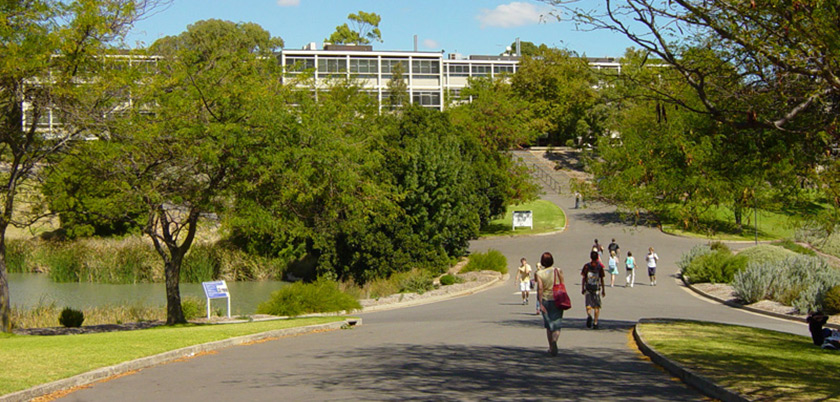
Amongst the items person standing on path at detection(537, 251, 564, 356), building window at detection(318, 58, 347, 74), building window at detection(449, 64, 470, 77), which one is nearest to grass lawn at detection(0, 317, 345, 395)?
person standing on path at detection(537, 251, 564, 356)

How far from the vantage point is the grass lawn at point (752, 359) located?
9.65 m

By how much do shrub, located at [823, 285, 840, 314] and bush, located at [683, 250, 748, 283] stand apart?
886 centimetres

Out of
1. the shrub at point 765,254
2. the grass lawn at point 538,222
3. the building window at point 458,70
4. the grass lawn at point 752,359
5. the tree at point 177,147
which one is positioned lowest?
the grass lawn at point 752,359

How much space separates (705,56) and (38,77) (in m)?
13.9

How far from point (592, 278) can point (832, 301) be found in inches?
470

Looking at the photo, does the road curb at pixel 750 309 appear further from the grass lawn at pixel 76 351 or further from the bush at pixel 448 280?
the grass lawn at pixel 76 351

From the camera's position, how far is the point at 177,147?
20.4m

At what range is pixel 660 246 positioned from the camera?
1912 inches

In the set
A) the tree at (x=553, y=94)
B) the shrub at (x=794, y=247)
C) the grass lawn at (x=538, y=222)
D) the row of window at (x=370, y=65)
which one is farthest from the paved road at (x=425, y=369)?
the row of window at (x=370, y=65)

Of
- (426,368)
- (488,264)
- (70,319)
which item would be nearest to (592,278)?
(426,368)

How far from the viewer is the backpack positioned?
17.7 m

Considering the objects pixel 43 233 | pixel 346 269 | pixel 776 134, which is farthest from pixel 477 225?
pixel 776 134

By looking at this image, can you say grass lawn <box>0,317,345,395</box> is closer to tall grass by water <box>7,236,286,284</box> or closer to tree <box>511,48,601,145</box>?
tall grass by water <box>7,236,286,284</box>

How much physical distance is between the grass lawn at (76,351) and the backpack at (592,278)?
283 inches
